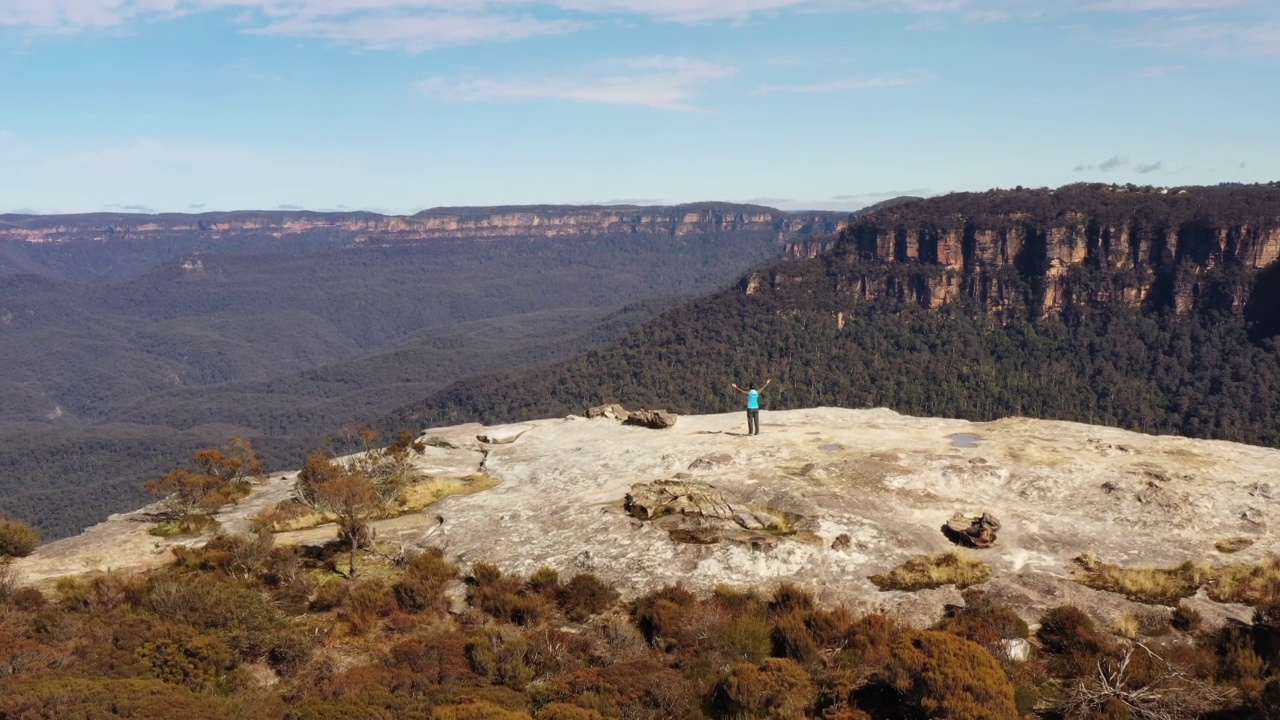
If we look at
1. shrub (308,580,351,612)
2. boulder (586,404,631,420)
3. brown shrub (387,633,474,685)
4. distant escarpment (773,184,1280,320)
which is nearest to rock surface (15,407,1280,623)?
shrub (308,580,351,612)

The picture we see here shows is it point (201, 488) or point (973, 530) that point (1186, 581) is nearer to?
point (973, 530)

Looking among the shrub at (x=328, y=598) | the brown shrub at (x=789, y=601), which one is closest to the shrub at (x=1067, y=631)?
the brown shrub at (x=789, y=601)

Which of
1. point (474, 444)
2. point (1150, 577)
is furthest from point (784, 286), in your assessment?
point (1150, 577)

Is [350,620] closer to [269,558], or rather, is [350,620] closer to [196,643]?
[196,643]

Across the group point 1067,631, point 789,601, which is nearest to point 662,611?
point 789,601

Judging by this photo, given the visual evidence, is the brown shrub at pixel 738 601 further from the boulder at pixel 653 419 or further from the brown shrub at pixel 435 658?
the boulder at pixel 653 419

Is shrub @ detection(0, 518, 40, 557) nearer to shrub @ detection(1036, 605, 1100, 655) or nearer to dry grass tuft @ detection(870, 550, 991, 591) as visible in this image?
dry grass tuft @ detection(870, 550, 991, 591)
